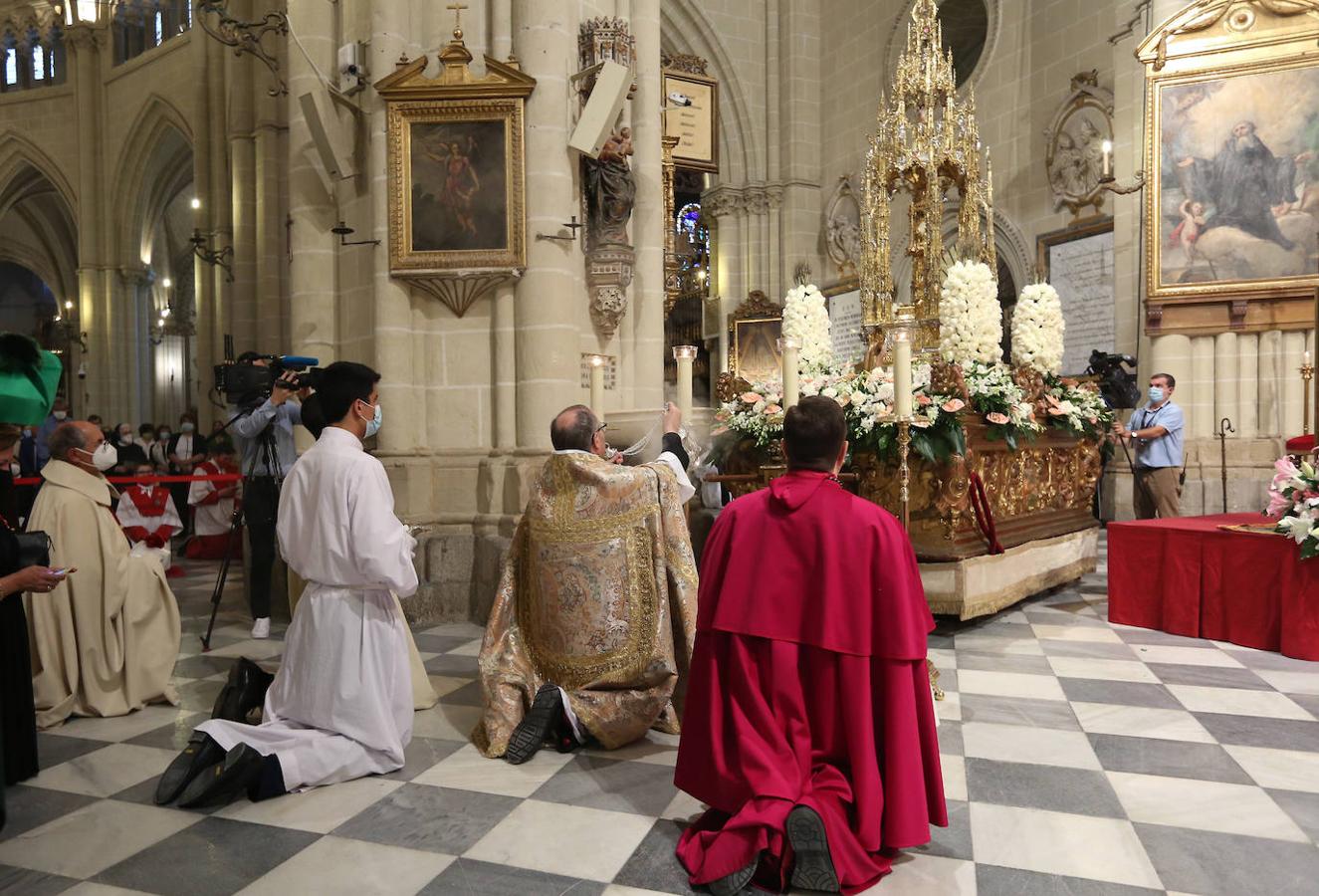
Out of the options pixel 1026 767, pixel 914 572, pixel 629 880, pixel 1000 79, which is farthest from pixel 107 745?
pixel 1000 79

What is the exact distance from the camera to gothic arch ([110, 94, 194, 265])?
58.4 feet

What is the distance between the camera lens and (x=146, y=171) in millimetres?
18250

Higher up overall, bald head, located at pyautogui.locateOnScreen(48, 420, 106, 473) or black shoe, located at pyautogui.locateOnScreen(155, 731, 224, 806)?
bald head, located at pyautogui.locateOnScreen(48, 420, 106, 473)

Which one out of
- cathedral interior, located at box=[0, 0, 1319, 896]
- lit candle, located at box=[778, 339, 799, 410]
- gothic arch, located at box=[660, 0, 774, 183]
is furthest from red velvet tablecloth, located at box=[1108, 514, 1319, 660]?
gothic arch, located at box=[660, 0, 774, 183]

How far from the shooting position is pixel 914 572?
2533mm

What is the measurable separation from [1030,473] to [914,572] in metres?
4.36

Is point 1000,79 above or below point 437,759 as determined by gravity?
above

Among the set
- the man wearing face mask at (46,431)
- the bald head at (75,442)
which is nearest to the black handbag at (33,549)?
the bald head at (75,442)

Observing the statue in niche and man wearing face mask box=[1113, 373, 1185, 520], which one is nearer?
the statue in niche

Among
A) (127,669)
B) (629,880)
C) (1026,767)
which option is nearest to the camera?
(629,880)

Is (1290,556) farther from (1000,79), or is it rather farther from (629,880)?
(1000,79)

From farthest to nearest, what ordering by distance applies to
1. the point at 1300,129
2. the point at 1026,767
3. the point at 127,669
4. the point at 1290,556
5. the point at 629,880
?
the point at 1300,129 < the point at 1290,556 < the point at 127,669 < the point at 1026,767 < the point at 629,880

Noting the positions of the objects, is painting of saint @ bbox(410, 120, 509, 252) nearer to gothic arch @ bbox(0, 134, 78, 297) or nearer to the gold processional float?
the gold processional float

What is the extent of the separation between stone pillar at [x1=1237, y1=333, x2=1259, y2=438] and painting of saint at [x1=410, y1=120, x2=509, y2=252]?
25.9 feet
